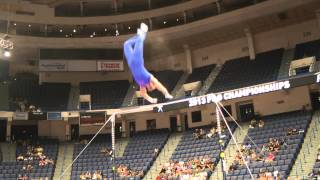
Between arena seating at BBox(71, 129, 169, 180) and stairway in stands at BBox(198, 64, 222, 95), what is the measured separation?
14.8 feet

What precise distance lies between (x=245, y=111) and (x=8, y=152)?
18.6 metres

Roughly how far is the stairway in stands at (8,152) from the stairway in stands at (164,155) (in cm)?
1080

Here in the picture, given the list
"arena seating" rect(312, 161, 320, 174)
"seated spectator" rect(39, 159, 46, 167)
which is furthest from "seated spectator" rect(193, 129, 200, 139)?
"seated spectator" rect(39, 159, 46, 167)

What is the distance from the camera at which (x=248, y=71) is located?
32.8 m

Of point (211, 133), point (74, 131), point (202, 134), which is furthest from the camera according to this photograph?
point (74, 131)

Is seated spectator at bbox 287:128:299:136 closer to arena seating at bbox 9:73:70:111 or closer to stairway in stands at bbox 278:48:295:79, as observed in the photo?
stairway in stands at bbox 278:48:295:79

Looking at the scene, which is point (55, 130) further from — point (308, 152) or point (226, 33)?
point (308, 152)

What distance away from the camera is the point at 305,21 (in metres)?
32.6

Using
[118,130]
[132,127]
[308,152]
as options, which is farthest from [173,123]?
[308,152]

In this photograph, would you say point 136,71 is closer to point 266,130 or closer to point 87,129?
point 266,130

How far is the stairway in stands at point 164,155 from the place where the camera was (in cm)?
2876

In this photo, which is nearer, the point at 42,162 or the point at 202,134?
the point at 202,134

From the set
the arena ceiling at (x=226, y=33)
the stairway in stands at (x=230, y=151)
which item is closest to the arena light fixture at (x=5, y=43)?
the arena ceiling at (x=226, y=33)

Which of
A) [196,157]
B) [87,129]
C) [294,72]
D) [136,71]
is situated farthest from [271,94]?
[136,71]
